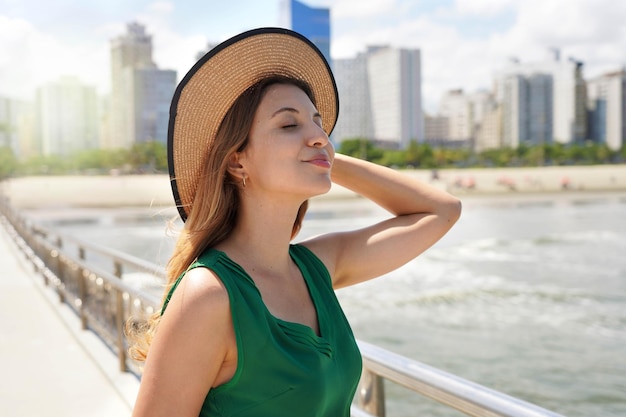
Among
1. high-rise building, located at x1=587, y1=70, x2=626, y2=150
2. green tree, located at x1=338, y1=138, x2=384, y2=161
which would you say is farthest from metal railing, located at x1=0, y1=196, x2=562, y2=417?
high-rise building, located at x1=587, y1=70, x2=626, y2=150

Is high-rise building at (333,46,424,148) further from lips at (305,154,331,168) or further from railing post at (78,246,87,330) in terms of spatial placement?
lips at (305,154,331,168)

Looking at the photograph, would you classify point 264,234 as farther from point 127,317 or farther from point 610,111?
point 610,111

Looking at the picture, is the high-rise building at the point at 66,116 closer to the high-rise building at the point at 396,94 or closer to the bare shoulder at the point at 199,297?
the high-rise building at the point at 396,94

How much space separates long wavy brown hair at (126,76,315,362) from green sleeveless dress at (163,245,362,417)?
7 cm

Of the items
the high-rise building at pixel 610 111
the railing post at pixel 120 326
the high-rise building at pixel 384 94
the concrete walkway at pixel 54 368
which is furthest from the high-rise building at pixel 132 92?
the high-rise building at pixel 610 111

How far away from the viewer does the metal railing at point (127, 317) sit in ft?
4.19

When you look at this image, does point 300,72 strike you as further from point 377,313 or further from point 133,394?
point 377,313

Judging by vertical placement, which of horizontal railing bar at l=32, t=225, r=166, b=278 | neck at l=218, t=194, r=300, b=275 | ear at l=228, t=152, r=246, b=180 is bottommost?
horizontal railing bar at l=32, t=225, r=166, b=278

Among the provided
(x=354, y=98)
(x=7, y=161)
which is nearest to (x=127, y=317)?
(x=7, y=161)

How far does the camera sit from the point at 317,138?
4.09 ft

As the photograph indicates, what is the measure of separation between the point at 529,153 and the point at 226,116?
279 feet

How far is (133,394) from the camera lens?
3.53 m

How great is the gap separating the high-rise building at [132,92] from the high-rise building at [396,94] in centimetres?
4103

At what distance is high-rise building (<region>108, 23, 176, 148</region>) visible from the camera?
67.8 metres
